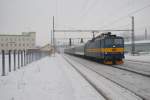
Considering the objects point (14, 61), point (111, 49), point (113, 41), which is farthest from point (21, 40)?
point (14, 61)

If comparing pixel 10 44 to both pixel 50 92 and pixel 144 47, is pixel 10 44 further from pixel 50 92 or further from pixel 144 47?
pixel 50 92

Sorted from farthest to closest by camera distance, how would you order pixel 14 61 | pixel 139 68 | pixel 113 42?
1. pixel 113 42
2. pixel 139 68
3. pixel 14 61

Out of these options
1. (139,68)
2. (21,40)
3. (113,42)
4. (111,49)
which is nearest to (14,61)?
(139,68)

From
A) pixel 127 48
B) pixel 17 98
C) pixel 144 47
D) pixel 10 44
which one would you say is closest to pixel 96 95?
pixel 17 98

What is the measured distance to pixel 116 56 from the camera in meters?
22.5

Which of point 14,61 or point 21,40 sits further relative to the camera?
point 21,40

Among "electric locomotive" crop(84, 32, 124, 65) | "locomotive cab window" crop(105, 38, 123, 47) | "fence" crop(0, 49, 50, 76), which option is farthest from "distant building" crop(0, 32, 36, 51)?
"locomotive cab window" crop(105, 38, 123, 47)

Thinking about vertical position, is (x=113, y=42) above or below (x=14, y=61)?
above

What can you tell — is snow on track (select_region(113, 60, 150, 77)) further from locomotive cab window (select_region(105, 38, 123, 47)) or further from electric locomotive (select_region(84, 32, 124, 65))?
locomotive cab window (select_region(105, 38, 123, 47))

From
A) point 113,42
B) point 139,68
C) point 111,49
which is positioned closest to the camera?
point 139,68

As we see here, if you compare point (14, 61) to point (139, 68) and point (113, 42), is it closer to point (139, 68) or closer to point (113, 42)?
point (139, 68)

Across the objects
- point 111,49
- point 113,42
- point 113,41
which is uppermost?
point 113,41

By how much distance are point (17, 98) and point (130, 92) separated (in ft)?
13.0

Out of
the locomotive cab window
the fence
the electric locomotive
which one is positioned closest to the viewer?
the fence
